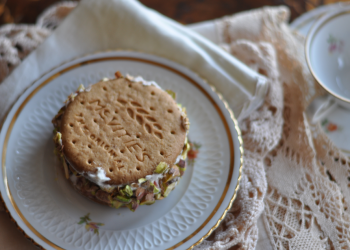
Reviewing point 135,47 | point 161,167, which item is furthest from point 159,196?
point 135,47

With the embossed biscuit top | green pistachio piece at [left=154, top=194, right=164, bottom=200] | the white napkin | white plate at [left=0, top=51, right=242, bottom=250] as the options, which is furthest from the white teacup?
green pistachio piece at [left=154, top=194, right=164, bottom=200]

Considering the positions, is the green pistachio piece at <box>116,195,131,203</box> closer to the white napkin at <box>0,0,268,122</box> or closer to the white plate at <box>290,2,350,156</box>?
the white napkin at <box>0,0,268,122</box>

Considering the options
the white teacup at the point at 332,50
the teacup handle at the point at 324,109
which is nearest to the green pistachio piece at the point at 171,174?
the teacup handle at the point at 324,109

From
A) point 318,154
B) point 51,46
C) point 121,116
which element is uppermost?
Result: point 51,46

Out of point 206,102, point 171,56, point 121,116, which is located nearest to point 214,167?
point 206,102

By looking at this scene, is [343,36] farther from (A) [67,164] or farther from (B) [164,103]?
(A) [67,164]
